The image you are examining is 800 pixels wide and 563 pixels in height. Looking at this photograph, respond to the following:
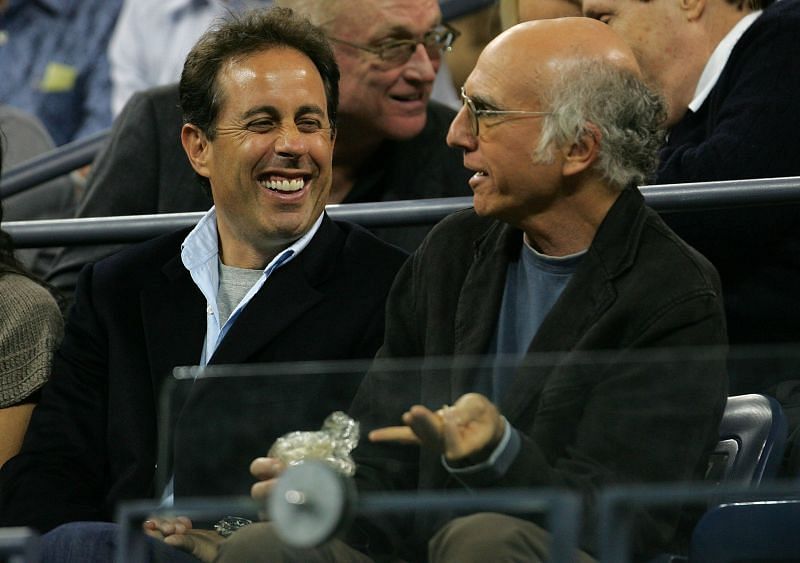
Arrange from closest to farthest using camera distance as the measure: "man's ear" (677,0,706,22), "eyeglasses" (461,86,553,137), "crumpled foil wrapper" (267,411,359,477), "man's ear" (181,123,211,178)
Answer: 1. "crumpled foil wrapper" (267,411,359,477)
2. "eyeglasses" (461,86,553,137)
3. "man's ear" (181,123,211,178)
4. "man's ear" (677,0,706,22)

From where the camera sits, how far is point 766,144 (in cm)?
299

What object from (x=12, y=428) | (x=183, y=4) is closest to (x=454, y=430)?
(x=12, y=428)

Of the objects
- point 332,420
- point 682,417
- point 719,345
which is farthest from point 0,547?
point 719,345

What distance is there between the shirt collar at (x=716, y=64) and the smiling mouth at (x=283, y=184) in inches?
31.5

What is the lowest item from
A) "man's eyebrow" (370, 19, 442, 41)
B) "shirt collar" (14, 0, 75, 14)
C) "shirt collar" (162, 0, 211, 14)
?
"shirt collar" (14, 0, 75, 14)

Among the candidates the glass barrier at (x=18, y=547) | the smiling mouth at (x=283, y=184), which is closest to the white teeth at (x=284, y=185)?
the smiling mouth at (x=283, y=184)

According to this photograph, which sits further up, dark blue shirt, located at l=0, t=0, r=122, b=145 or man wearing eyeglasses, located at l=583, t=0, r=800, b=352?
man wearing eyeglasses, located at l=583, t=0, r=800, b=352

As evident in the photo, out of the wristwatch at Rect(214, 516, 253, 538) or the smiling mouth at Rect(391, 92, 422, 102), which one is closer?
the wristwatch at Rect(214, 516, 253, 538)

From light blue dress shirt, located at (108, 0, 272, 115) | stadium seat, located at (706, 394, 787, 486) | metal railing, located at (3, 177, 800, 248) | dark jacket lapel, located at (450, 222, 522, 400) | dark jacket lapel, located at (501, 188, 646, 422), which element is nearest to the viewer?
stadium seat, located at (706, 394, 787, 486)

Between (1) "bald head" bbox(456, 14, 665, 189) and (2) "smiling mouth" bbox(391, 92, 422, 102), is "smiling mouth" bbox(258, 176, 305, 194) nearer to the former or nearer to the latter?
(1) "bald head" bbox(456, 14, 665, 189)

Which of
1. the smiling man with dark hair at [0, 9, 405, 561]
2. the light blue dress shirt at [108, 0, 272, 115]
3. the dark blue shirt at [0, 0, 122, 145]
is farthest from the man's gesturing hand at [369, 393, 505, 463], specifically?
the dark blue shirt at [0, 0, 122, 145]

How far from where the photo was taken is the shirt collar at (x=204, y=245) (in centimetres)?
295

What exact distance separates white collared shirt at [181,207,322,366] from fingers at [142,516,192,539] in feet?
3.53

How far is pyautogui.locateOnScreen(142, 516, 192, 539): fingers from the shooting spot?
5.73 ft
